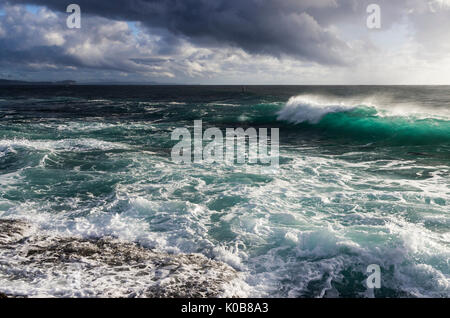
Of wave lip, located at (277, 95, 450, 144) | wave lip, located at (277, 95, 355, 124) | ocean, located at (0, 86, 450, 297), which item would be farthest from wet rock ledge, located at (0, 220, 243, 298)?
wave lip, located at (277, 95, 355, 124)

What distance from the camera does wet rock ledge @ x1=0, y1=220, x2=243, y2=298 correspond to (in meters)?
4.65

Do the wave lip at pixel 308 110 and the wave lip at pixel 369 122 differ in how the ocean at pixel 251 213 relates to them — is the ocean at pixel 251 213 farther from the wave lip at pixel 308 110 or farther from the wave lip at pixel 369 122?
the wave lip at pixel 308 110

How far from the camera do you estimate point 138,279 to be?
4.97 meters

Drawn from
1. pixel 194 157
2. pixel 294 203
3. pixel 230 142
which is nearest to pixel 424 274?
pixel 294 203

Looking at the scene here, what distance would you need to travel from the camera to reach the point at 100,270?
519 centimetres

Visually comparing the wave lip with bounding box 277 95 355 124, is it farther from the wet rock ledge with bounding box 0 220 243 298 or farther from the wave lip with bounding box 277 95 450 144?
the wet rock ledge with bounding box 0 220 243 298

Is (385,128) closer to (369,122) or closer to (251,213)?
(369,122)

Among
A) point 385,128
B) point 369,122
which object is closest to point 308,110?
point 369,122

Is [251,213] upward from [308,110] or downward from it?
downward

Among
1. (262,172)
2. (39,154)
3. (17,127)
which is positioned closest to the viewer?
(262,172)

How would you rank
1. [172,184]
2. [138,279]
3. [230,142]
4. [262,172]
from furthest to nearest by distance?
[230,142] → [262,172] → [172,184] → [138,279]
